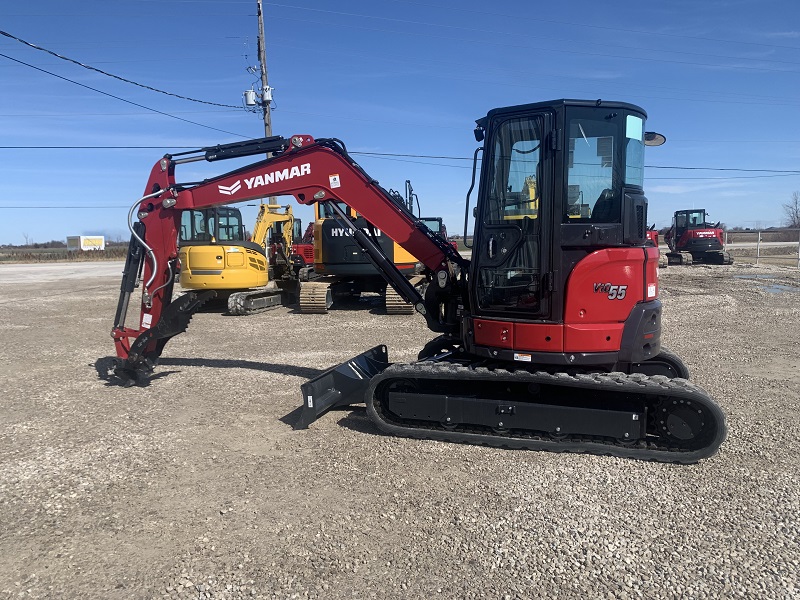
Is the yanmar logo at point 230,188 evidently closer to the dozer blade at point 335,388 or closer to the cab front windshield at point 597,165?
the dozer blade at point 335,388

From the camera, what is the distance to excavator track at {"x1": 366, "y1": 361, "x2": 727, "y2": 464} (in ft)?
16.5

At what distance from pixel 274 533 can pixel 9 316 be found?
14.4 m

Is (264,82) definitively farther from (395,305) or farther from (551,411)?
(551,411)

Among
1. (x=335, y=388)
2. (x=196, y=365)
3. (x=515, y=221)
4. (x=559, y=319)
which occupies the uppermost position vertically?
(x=515, y=221)

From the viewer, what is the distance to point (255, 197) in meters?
7.03

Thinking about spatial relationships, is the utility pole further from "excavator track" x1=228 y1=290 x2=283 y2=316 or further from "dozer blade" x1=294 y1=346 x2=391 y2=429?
"dozer blade" x1=294 y1=346 x2=391 y2=429

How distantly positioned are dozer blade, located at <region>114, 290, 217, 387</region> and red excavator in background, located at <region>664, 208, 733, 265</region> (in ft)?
89.8

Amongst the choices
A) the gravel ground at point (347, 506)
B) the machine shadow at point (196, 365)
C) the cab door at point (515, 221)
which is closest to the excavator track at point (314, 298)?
the machine shadow at point (196, 365)

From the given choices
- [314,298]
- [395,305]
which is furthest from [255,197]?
[314,298]

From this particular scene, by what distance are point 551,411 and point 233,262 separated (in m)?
11.2

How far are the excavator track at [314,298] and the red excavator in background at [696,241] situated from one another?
2162 cm

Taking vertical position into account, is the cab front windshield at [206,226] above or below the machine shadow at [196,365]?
above

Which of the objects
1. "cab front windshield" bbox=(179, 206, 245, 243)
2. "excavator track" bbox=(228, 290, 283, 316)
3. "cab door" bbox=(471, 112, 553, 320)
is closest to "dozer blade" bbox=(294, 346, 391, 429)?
"cab door" bbox=(471, 112, 553, 320)

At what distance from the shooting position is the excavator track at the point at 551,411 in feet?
16.5
